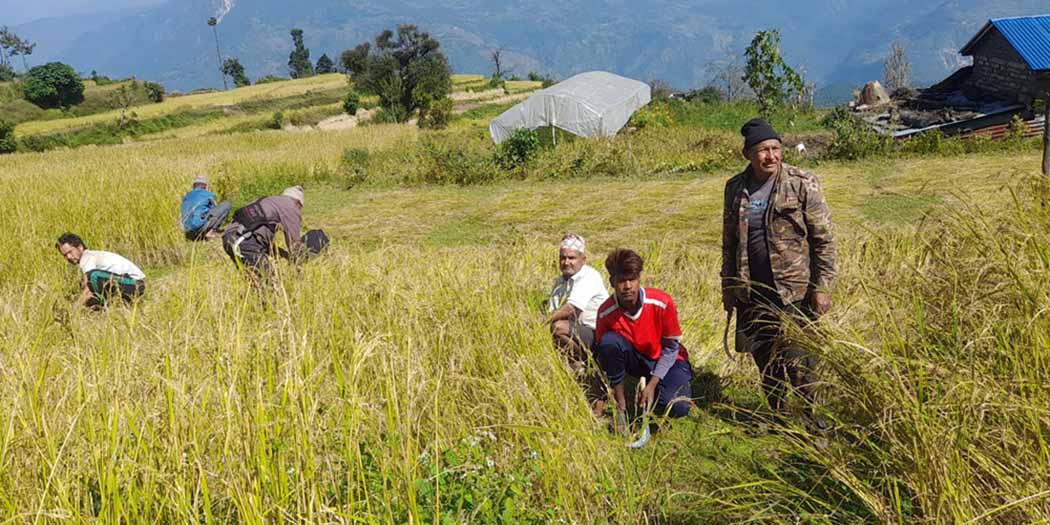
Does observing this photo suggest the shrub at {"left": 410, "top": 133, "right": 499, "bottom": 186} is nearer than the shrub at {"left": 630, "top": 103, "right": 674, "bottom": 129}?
Yes

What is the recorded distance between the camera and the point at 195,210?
791 cm

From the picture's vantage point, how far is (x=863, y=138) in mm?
11680

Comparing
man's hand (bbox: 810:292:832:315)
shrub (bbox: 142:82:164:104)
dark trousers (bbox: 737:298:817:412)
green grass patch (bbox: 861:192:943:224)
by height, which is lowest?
green grass patch (bbox: 861:192:943:224)

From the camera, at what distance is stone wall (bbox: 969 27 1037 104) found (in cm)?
1650

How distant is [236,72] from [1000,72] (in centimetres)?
9243

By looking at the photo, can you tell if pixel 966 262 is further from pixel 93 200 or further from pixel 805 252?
pixel 93 200

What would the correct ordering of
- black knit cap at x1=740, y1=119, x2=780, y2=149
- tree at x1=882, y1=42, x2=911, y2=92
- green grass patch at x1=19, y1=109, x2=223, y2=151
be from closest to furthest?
black knit cap at x1=740, y1=119, x2=780, y2=149 → green grass patch at x1=19, y1=109, x2=223, y2=151 → tree at x1=882, y1=42, x2=911, y2=92

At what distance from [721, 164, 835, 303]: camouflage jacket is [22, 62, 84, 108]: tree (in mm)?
63412

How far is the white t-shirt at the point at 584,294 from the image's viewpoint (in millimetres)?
3762

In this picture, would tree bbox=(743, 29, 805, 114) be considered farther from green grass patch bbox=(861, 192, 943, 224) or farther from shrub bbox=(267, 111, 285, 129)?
shrub bbox=(267, 111, 285, 129)

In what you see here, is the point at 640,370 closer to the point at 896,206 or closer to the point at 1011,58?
the point at 896,206

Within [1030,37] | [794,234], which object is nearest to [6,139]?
[794,234]

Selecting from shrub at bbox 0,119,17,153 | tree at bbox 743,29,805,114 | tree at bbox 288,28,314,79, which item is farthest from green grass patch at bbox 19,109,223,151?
tree at bbox 288,28,314,79

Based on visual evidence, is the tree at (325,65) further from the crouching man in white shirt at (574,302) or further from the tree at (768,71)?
the crouching man in white shirt at (574,302)
